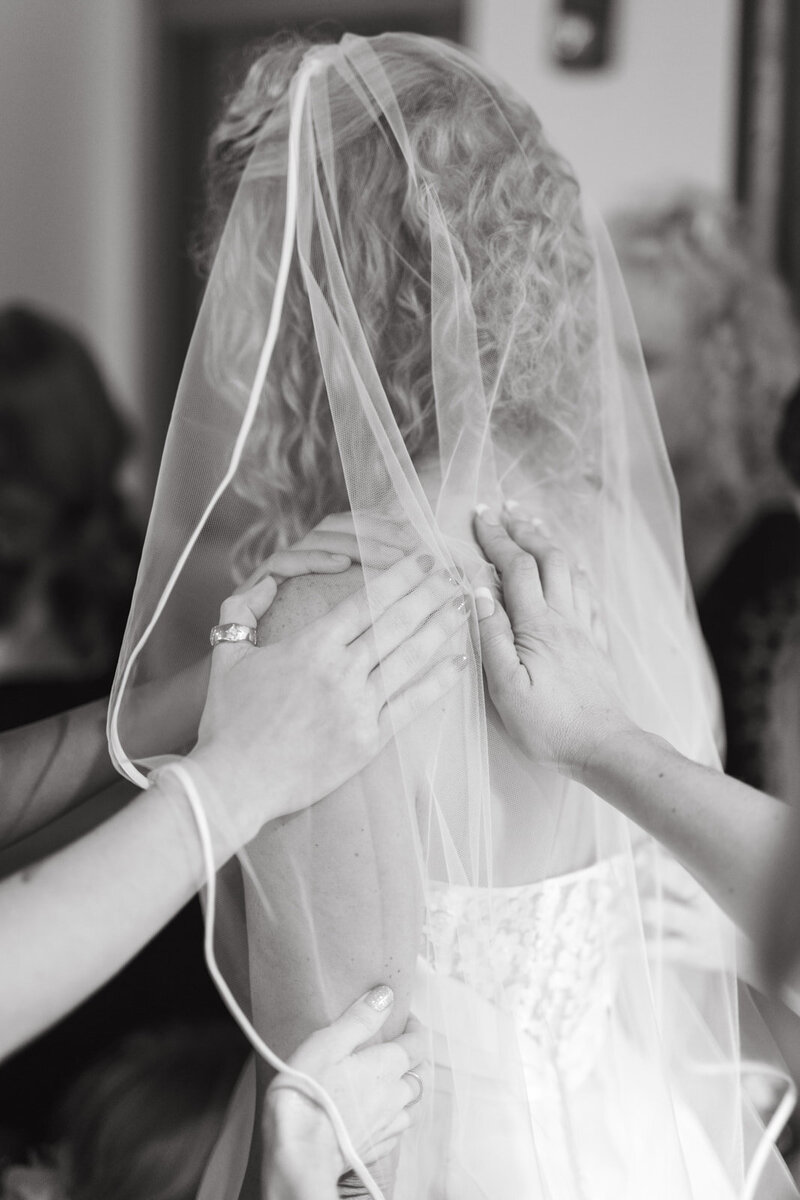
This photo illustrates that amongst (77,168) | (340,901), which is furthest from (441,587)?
(77,168)

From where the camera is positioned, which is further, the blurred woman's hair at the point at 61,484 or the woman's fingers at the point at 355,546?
the blurred woman's hair at the point at 61,484

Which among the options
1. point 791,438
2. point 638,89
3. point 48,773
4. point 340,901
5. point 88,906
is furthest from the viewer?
point 638,89

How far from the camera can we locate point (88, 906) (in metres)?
0.77

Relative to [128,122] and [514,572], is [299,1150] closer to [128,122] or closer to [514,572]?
[514,572]

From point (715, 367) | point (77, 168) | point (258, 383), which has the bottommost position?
point (715, 367)

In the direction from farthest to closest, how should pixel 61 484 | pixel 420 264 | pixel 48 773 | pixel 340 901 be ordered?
pixel 61 484 → pixel 48 773 → pixel 420 264 → pixel 340 901

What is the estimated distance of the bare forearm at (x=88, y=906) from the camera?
29.7 inches

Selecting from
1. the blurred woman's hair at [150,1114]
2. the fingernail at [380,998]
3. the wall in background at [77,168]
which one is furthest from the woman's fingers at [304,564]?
the wall in background at [77,168]

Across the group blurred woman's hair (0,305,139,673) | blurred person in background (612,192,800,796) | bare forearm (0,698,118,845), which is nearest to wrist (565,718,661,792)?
bare forearm (0,698,118,845)

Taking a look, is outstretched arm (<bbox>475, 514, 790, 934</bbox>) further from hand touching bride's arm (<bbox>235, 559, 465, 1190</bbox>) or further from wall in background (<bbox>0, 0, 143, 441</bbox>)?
wall in background (<bbox>0, 0, 143, 441</bbox>)

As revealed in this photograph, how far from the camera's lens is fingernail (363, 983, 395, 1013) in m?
0.87

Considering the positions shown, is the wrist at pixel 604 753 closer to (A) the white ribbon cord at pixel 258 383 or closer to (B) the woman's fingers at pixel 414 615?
(B) the woman's fingers at pixel 414 615

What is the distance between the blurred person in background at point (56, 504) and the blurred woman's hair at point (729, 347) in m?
1.22

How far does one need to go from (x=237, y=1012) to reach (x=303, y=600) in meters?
0.31
